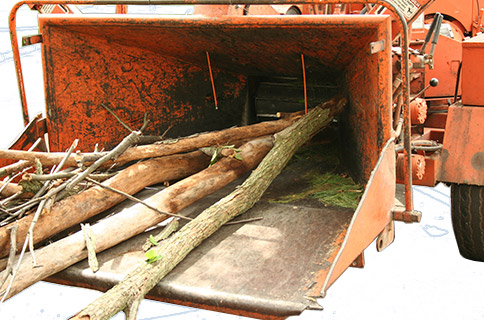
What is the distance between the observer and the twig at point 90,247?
9.16 feet

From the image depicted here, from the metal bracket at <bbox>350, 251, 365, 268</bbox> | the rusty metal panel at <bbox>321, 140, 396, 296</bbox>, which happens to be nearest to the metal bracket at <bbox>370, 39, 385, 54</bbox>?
the rusty metal panel at <bbox>321, 140, 396, 296</bbox>

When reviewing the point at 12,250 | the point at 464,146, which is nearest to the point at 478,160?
the point at 464,146

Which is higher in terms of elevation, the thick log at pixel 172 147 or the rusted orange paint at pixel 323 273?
the thick log at pixel 172 147

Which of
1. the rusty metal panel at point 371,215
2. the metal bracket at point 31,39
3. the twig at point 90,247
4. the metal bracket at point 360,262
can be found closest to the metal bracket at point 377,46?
the rusty metal panel at point 371,215

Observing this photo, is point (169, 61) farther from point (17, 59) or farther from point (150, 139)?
point (17, 59)

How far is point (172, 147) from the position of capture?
12.1 feet

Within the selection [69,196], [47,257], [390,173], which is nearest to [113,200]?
[69,196]

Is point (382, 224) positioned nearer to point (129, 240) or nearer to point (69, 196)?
point (129, 240)

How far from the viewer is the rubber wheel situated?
149 inches

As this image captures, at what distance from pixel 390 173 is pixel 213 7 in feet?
5.31

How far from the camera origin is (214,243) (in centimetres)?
306

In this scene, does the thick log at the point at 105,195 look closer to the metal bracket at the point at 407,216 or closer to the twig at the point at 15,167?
the twig at the point at 15,167

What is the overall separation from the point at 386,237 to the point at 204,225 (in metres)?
1.11

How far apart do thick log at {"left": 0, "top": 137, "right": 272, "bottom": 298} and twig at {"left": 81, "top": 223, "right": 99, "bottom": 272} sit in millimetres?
26
